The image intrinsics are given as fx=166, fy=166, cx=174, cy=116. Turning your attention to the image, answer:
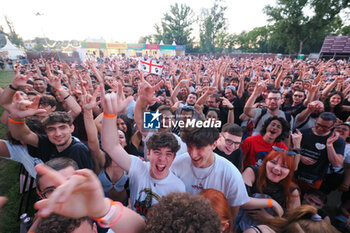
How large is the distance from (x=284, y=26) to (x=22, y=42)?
58398mm

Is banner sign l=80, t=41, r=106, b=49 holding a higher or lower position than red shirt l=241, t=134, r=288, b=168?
higher

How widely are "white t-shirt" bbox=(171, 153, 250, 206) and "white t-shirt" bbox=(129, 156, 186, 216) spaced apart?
14 centimetres

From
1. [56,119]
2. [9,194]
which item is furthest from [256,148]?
[9,194]

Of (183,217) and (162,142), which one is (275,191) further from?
(183,217)

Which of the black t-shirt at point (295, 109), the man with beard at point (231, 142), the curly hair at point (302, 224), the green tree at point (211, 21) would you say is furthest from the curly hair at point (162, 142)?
the green tree at point (211, 21)

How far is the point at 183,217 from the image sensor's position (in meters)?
0.85

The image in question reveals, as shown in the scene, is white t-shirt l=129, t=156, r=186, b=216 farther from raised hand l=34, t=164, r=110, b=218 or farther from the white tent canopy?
the white tent canopy

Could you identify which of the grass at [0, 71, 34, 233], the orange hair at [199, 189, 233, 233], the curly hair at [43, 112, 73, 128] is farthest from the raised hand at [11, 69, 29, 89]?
the orange hair at [199, 189, 233, 233]

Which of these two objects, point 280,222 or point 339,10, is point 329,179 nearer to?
point 280,222

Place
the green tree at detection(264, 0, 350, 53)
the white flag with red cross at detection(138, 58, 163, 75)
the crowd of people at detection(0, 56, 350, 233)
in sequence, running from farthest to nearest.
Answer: the green tree at detection(264, 0, 350, 53)
the white flag with red cross at detection(138, 58, 163, 75)
the crowd of people at detection(0, 56, 350, 233)

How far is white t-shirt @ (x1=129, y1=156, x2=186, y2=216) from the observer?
155cm

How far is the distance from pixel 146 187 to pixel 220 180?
2.39ft

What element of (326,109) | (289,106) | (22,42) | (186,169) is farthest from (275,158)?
(22,42)

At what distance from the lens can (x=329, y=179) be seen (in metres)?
2.74
